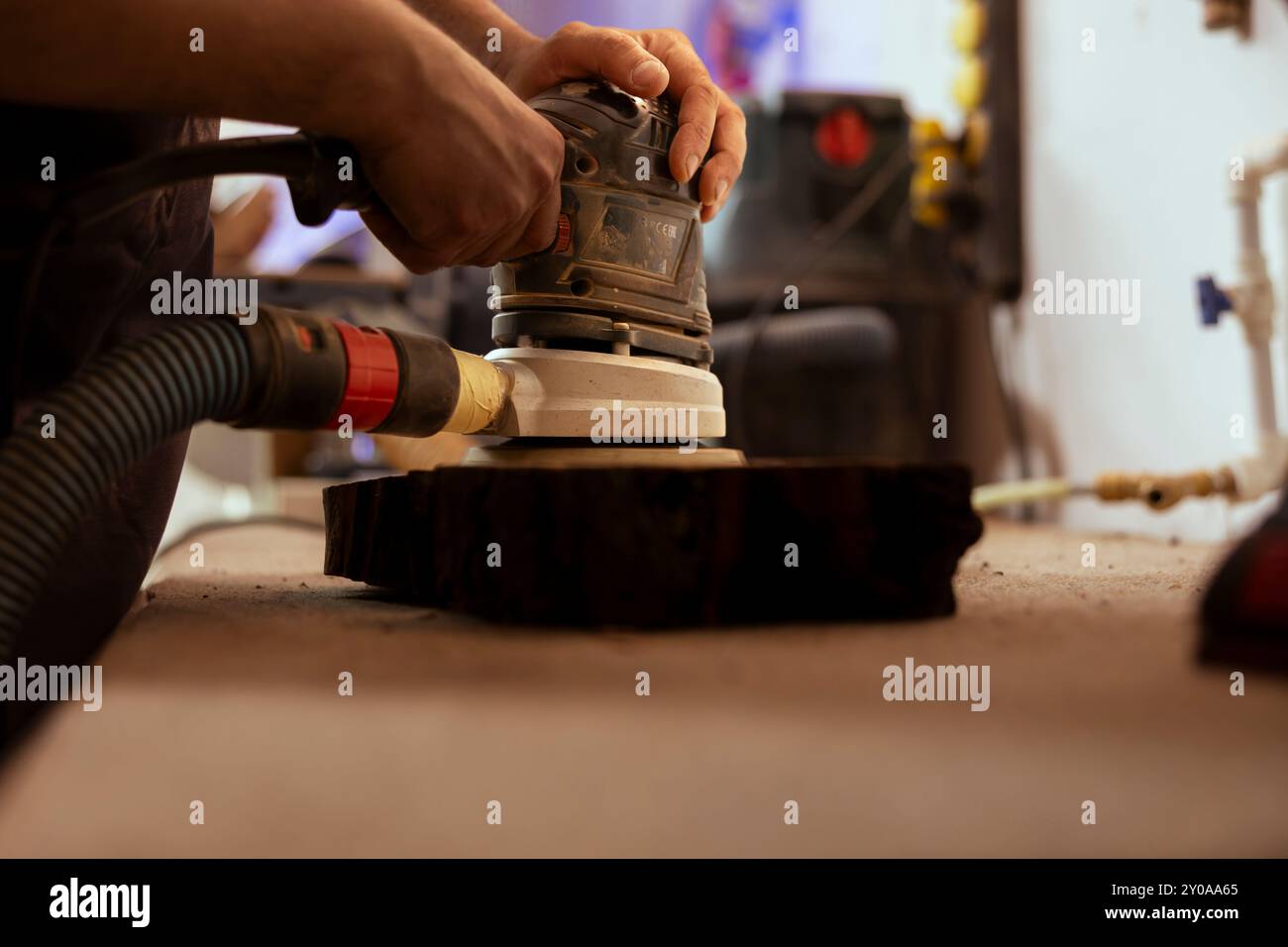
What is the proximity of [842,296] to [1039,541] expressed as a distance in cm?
89

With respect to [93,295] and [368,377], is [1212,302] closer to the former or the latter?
[368,377]

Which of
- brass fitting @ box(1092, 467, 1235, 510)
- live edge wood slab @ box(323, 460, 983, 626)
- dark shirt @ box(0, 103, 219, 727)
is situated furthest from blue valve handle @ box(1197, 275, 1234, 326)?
Result: dark shirt @ box(0, 103, 219, 727)

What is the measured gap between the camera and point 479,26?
1.02 metres

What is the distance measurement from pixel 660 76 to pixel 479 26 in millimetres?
262

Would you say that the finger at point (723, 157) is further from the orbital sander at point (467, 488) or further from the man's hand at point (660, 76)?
the orbital sander at point (467, 488)

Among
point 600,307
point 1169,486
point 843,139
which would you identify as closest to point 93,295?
point 600,307

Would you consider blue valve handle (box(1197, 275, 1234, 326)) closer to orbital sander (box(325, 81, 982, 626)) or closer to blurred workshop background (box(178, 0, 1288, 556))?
blurred workshop background (box(178, 0, 1288, 556))

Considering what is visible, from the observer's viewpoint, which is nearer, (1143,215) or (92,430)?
(92,430)

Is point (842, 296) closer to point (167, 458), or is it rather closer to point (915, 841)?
point (167, 458)

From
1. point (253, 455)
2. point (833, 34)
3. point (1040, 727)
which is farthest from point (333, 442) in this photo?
point (1040, 727)

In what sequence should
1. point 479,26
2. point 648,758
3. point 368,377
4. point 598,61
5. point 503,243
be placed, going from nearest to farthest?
point 648,758, point 368,377, point 503,243, point 598,61, point 479,26

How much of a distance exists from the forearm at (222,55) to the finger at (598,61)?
0.25 m

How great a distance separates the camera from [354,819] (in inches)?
15.4

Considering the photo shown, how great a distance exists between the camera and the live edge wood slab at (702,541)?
1.90 ft
